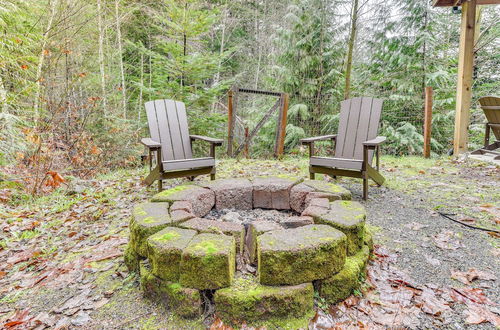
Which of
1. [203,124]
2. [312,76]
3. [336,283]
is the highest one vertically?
[312,76]

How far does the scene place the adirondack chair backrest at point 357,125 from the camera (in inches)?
128

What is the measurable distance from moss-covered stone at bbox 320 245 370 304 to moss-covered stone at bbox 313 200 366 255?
5.0 inches

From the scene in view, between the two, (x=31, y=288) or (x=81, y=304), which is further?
(x=31, y=288)

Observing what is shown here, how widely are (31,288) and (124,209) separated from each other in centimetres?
119

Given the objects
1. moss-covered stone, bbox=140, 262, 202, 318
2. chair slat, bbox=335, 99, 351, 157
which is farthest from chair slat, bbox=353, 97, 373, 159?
moss-covered stone, bbox=140, 262, 202, 318

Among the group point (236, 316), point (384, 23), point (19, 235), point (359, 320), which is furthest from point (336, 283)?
point (384, 23)

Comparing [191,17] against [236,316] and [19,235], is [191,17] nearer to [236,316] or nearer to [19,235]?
[19,235]

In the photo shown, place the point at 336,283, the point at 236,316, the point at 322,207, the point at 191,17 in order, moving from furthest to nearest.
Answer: the point at 191,17 < the point at 322,207 < the point at 336,283 < the point at 236,316

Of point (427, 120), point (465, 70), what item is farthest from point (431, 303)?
point (465, 70)

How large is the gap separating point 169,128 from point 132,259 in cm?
196

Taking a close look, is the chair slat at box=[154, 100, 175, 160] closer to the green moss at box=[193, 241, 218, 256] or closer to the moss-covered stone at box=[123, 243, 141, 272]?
the moss-covered stone at box=[123, 243, 141, 272]

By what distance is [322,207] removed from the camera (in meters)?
1.81

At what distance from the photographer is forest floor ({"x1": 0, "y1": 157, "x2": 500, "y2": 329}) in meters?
1.29

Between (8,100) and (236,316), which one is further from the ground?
(8,100)
